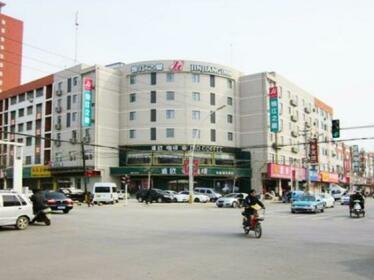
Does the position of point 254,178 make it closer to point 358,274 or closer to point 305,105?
point 305,105

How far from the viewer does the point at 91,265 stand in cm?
990

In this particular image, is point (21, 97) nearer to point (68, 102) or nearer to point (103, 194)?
point (68, 102)

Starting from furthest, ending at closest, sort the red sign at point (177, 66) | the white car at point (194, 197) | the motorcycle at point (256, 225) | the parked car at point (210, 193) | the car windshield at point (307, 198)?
the red sign at point (177, 66) < the parked car at point (210, 193) < the white car at point (194, 197) < the car windshield at point (307, 198) < the motorcycle at point (256, 225)

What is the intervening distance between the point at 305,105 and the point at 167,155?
111 feet

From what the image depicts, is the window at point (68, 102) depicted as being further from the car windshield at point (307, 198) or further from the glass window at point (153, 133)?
the car windshield at point (307, 198)

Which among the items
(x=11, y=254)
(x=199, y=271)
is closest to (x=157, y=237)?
(x=11, y=254)

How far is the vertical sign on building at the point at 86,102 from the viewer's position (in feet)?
205

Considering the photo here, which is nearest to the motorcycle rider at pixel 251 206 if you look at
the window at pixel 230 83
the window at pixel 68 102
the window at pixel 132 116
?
the window at pixel 132 116

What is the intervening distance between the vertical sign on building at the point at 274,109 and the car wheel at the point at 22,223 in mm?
53159

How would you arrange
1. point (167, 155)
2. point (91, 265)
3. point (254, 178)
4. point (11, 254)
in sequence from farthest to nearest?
point (254, 178) < point (167, 155) < point (11, 254) < point (91, 265)

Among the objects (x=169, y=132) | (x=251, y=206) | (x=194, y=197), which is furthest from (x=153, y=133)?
(x=251, y=206)

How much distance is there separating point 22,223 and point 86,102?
45.7m

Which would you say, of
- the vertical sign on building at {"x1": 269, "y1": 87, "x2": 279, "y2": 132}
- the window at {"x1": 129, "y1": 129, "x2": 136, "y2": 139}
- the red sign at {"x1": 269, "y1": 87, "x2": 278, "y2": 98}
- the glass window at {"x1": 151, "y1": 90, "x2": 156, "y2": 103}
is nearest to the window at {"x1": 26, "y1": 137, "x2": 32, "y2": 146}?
the window at {"x1": 129, "y1": 129, "x2": 136, "y2": 139}

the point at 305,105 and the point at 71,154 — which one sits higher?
the point at 305,105
